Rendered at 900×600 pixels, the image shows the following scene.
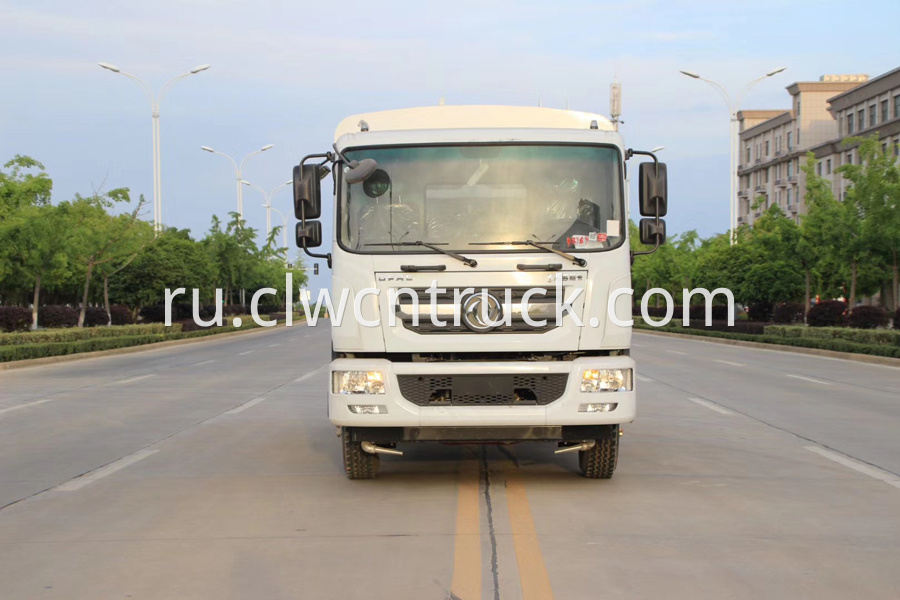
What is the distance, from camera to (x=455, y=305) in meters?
8.05

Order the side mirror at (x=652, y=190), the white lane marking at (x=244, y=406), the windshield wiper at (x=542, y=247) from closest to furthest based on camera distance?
the windshield wiper at (x=542, y=247), the side mirror at (x=652, y=190), the white lane marking at (x=244, y=406)

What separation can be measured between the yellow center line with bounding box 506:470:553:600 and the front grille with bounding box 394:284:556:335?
1280 millimetres

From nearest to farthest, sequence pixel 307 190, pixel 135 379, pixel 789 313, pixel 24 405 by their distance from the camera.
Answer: pixel 307 190 → pixel 24 405 → pixel 135 379 → pixel 789 313

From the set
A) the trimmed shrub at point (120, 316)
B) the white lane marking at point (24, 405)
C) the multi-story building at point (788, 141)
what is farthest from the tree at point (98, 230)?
the multi-story building at point (788, 141)

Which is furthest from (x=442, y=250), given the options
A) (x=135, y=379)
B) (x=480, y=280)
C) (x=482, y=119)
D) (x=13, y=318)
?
(x=13, y=318)

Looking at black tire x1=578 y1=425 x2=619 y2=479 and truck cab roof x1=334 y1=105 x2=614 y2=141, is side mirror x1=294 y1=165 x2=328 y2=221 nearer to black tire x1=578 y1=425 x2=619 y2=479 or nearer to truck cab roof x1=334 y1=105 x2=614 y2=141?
truck cab roof x1=334 y1=105 x2=614 y2=141

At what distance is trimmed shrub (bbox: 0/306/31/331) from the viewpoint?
3900cm

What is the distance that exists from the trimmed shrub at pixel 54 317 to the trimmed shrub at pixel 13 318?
575cm

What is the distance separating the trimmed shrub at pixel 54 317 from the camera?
45.7 m

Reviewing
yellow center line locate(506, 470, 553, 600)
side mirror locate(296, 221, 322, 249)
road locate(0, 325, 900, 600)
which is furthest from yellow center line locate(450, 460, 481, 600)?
side mirror locate(296, 221, 322, 249)

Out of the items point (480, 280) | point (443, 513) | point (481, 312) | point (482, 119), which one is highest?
point (482, 119)

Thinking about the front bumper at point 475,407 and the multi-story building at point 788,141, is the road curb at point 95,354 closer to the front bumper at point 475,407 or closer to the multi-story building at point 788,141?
the front bumper at point 475,407

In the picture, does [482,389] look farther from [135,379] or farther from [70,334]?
[70,334]

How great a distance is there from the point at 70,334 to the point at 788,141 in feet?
255
